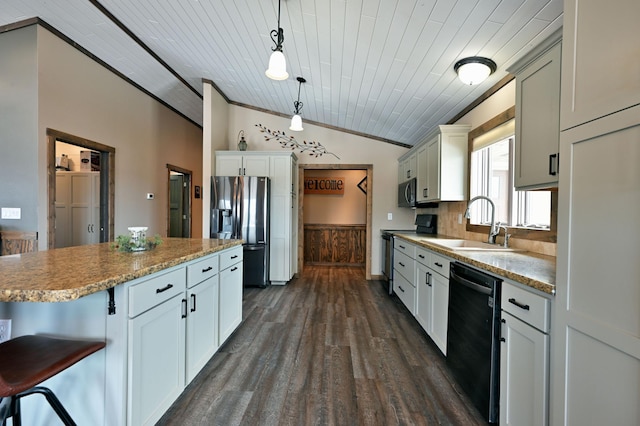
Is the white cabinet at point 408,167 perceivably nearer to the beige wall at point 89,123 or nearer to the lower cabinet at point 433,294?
the lower cabinet at point 433,294

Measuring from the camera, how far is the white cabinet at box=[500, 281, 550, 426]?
1.23 metres

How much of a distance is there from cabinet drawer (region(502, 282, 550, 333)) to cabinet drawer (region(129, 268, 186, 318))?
173 cm

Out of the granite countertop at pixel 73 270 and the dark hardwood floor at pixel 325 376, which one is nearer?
the granite countertop at pixel 73 270

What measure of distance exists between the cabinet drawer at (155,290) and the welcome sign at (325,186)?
4.86 meters

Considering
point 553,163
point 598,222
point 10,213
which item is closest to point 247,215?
point 10,213

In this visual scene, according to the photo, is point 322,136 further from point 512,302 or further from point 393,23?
point 512,302

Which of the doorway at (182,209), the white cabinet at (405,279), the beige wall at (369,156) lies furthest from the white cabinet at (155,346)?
the doorway at (182,209)

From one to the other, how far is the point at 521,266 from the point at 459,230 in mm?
1911

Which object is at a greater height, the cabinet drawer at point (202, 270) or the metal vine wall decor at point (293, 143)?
the metal vine wall decor at point (293, 143)

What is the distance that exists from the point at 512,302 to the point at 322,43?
253cm

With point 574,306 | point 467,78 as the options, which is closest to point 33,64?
point 467,78

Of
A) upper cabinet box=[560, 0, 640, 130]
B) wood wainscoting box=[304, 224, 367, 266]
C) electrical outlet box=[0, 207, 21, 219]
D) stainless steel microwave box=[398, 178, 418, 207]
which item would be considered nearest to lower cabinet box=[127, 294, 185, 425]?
upper cabinet box=[560, 0, 640, 130]

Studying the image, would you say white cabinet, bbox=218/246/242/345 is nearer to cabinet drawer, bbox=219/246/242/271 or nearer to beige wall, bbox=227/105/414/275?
cabinet drawer, bbox=219/246/242/271

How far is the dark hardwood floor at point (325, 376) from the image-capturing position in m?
1.68
